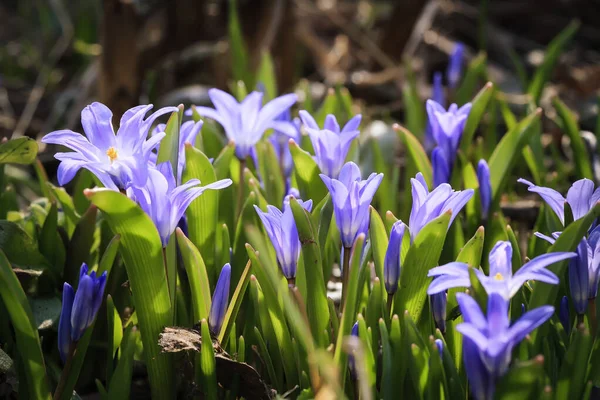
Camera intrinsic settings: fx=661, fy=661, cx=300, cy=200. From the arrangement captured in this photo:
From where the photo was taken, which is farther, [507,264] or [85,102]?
[85,102]

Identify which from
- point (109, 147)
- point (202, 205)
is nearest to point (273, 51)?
point (202, 205)

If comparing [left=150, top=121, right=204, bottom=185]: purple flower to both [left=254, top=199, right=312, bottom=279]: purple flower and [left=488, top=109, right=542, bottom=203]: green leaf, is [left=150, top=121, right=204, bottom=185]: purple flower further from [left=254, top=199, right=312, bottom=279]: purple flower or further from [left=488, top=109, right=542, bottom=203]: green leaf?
[left=488, top=109, right=542, bottom=203]: green leaf

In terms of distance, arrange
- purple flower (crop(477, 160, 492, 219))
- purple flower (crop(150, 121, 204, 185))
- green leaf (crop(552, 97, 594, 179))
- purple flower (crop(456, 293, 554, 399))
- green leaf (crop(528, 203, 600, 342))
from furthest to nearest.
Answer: green leaf (crop(552, 97, 594, 179)) → purple flower (crop(477, 160, 492, 219)) → purple flower (crop(150, 121, 204, 185)) → green leaf (crop(528, 203, 600, 342)) → purple flower (crop(456, 293, 554, 399))

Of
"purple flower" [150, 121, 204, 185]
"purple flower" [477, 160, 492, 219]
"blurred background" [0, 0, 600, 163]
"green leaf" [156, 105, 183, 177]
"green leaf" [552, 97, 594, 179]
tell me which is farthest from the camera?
"blurred background" [0, 0, 600, 163]

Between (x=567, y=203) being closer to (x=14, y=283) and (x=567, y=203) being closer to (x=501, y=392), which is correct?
(x=501, y=392)

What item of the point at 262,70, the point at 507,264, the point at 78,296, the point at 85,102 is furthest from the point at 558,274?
the point at 85,102

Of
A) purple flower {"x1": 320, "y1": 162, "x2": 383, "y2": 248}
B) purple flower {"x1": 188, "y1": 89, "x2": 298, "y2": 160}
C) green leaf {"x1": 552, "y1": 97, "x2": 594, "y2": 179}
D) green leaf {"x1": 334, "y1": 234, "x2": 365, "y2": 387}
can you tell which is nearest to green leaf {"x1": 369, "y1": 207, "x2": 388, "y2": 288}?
purple flower {"x1": 320, "y1": 162, "x2": 383, "y2": 248}
